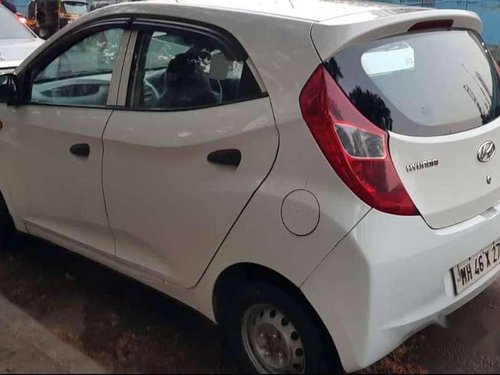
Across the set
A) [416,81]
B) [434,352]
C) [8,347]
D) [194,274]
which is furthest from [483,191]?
[8,347]

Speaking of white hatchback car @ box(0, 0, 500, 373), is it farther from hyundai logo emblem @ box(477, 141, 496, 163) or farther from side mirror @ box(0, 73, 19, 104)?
side mirror @ box(0, 73, 19, 104)

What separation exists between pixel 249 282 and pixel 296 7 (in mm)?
1218

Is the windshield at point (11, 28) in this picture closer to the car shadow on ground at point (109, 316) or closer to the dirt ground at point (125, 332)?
Result: the car shadow on ground at point (109, 316)

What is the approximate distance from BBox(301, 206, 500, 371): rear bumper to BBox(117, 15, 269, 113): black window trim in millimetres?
699

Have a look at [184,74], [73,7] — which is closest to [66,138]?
[184,74]

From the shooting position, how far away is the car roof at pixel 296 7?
235 cm

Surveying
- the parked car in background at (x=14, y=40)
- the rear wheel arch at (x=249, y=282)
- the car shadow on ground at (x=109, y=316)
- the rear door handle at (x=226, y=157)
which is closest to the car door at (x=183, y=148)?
the rear door handle at (x=226, y=157)

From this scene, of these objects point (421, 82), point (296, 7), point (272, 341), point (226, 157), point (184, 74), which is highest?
point (296, 7)

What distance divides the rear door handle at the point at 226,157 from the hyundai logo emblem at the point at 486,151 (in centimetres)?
100

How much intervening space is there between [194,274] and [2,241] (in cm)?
202

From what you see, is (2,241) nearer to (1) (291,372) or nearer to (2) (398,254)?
(1) (291,372)

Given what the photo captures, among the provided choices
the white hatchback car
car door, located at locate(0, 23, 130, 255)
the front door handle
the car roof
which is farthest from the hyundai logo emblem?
the front door handle

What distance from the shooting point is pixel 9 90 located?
3404 mm

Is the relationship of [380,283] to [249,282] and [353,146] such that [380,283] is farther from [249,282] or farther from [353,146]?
[249,282]
